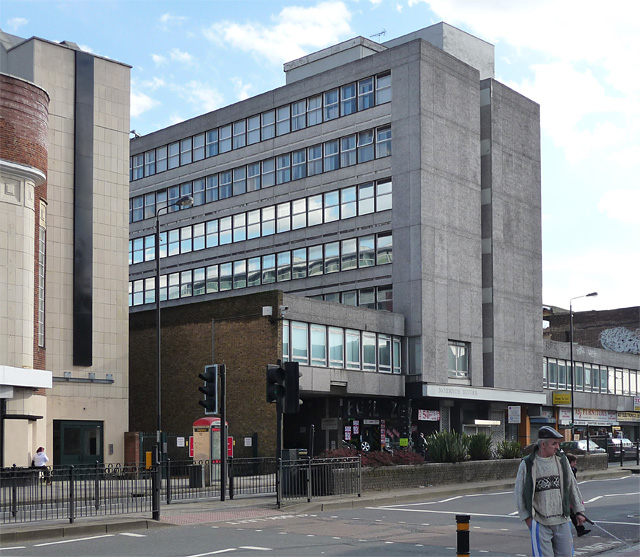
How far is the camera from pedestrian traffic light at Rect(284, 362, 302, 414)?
21.5 meters

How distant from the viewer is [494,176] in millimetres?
56031

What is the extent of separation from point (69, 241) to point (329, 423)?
16421 millimetres

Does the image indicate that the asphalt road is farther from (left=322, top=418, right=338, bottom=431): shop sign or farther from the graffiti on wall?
the graffiti on wall

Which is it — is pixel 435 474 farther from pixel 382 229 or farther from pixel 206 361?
pixel 382 229

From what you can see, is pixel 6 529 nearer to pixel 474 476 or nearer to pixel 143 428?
pixel 474 476

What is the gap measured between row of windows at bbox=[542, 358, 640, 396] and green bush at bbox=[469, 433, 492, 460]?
30.1 m

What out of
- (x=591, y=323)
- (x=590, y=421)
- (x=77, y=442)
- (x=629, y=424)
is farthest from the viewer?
(x=591, y=323)

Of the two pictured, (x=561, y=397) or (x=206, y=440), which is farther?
(x=561, y=397)

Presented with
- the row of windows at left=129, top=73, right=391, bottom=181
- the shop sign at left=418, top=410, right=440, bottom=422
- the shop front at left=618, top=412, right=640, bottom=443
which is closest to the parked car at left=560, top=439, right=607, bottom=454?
the shop sign at left=418, top=410, right=440, bottom=422

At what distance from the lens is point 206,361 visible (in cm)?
4591

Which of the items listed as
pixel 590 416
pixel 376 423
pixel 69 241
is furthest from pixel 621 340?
pixel 69 241

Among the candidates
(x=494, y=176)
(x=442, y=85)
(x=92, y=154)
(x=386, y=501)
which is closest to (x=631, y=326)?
(x=494, y=176)

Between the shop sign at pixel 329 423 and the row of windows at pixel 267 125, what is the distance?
1780cm

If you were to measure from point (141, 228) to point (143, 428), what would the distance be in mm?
20186
